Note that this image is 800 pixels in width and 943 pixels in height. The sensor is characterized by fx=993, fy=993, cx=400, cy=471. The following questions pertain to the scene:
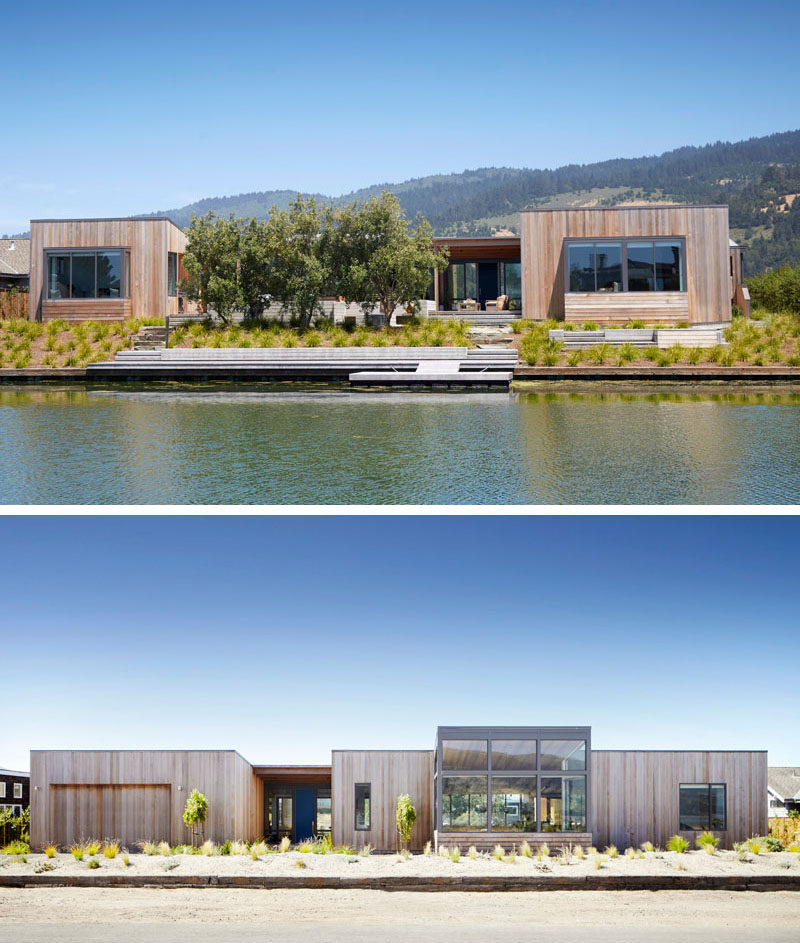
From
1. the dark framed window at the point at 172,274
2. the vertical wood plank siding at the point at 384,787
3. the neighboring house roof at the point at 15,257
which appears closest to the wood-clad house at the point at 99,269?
the dark framed window at the point at 172,274

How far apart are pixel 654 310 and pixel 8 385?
14.1 metres

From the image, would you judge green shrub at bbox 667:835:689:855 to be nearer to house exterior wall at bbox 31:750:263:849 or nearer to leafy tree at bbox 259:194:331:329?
house exterior wall at bbox 31:750:263:849

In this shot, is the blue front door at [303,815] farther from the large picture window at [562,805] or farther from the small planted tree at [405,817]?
the large picture window at [562,805]

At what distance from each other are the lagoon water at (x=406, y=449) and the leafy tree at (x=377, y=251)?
21.6 ft

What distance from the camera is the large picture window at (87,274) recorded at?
24.5 meters

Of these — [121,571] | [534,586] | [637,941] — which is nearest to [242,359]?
[121,571]

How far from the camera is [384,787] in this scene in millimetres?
15422

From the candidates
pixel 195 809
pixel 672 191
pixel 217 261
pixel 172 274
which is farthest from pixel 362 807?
pixel 672 191

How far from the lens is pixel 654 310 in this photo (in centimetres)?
2291

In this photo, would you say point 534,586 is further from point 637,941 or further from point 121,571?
point 637,941

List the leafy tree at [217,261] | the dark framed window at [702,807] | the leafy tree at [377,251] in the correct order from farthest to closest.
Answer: the leafy tree at [217,261]
the leafy tree at [377,251]
the dark framed window at [702,807]

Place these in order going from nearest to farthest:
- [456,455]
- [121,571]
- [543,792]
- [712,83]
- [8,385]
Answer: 1. [456,455]
2. [543,792]
3. [121,571]
4. [8,385]
5. [712,83]

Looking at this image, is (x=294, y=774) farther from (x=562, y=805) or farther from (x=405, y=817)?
(x=562, y=805)

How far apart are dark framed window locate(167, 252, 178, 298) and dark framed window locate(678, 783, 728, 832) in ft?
55.9
